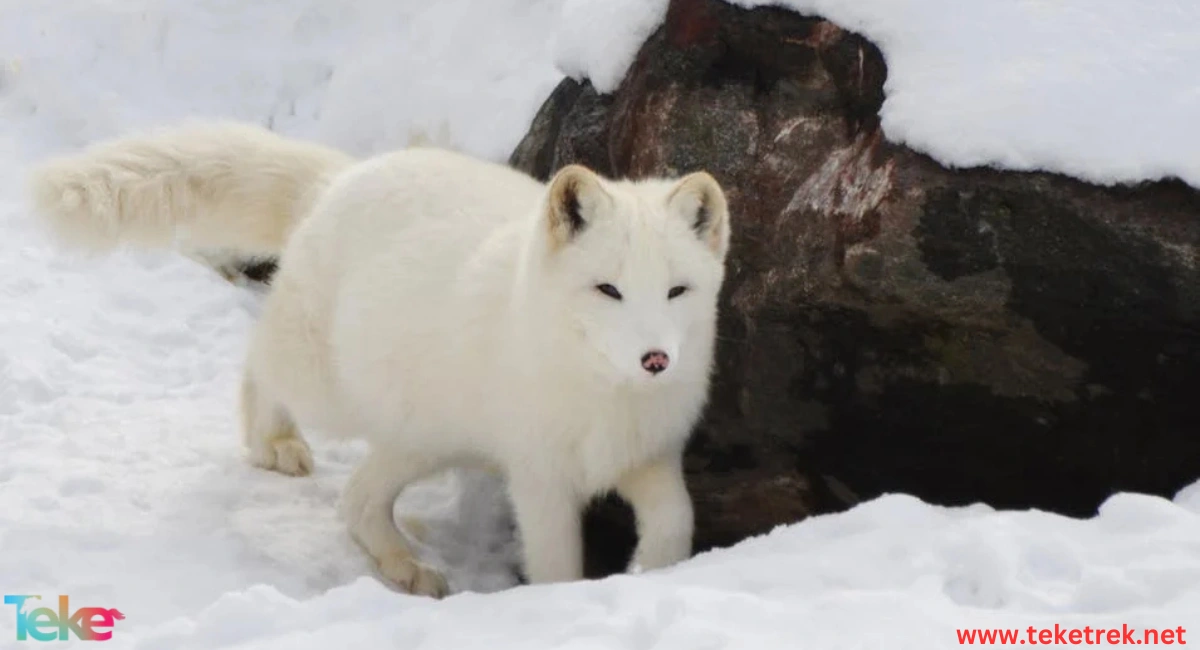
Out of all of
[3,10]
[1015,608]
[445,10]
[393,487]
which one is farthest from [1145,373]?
[3,10]

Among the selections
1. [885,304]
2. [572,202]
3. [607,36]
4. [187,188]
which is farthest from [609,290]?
[187,188]

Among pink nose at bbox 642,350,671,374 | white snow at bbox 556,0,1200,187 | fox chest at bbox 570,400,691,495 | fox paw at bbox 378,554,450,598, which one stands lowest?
fox paw at bbox 378,554,450,598

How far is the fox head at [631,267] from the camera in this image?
3.36m

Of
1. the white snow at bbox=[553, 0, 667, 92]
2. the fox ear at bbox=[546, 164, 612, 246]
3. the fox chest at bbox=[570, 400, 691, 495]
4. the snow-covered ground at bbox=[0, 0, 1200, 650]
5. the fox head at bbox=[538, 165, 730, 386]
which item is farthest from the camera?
the white snow at bbox=[553, 0, 667, 92]

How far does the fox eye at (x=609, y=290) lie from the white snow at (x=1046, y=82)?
1.03m

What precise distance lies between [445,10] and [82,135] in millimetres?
2216

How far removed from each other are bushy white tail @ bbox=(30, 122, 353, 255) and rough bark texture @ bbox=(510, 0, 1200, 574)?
117 centimetres

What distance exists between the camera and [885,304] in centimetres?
386

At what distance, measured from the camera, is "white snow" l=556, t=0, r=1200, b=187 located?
3602mm

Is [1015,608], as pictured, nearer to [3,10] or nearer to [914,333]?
[914,333]

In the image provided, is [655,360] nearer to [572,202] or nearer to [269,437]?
[572,202]

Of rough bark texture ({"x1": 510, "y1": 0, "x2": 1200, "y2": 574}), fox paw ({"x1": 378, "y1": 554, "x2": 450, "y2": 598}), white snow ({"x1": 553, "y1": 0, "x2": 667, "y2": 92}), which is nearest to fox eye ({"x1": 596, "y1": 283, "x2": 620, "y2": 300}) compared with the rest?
rough bark texture ({"x1": 510, "y1": 0, "x2": 1200, "y2": 574})

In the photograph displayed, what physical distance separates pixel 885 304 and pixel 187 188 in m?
2.35

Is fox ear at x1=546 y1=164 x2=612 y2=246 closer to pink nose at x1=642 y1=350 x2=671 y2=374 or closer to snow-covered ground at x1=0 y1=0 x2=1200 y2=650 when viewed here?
pink nose at x1=642 y1=350 x2=671 y2=374
